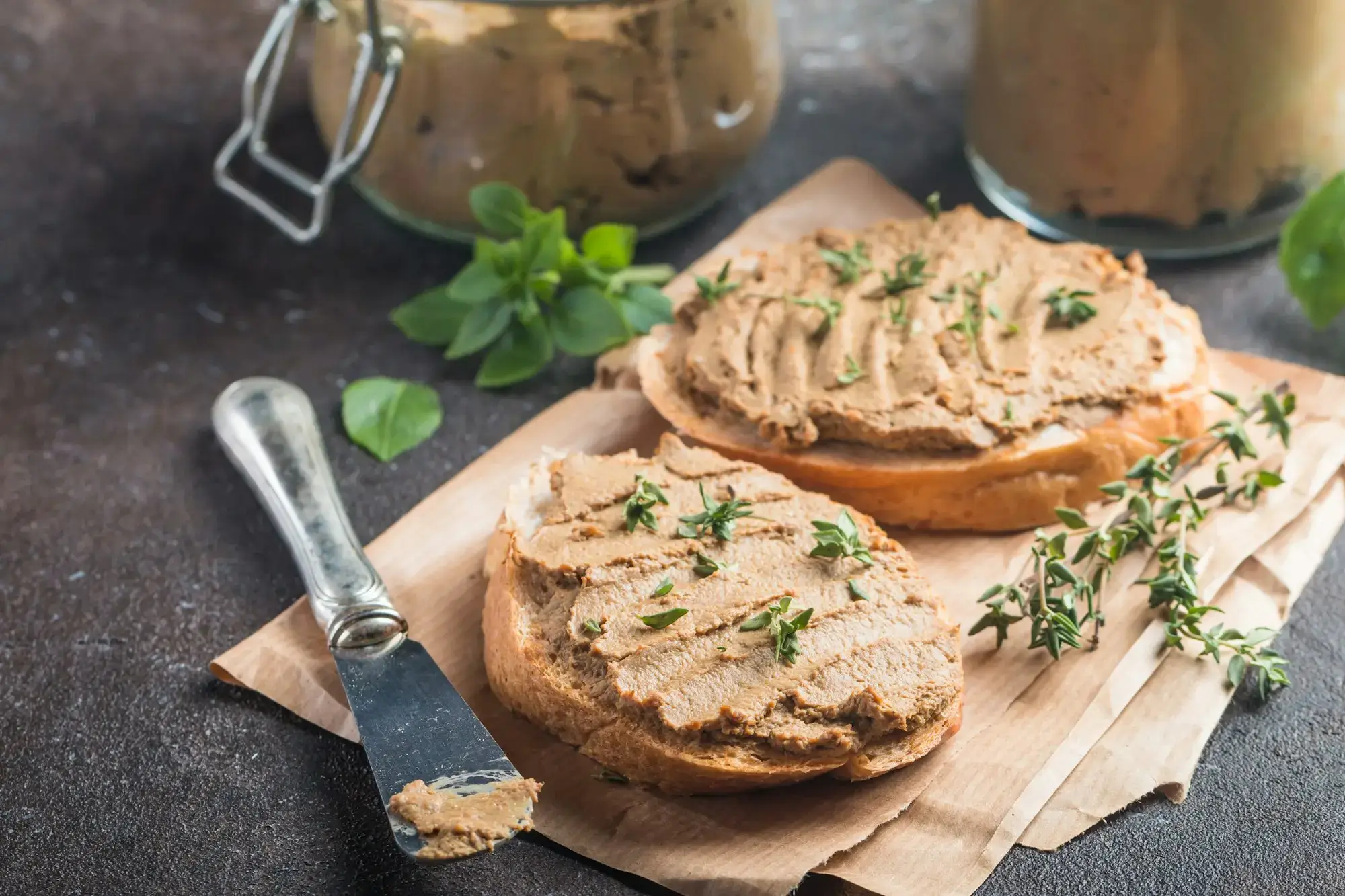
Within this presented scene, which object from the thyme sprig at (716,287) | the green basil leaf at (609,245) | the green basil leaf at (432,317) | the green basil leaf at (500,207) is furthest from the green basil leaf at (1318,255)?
the green basil leaf at (432,317)

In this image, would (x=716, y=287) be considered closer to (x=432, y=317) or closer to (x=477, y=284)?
(x=477, y=284)

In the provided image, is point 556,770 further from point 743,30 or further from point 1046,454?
point 743,30

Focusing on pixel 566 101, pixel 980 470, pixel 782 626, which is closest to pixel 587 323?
pixel 566 101

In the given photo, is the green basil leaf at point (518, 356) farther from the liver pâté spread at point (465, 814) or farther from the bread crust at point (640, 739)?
the liver pâté spread at point (465, 814)

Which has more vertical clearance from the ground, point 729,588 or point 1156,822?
point 729,588

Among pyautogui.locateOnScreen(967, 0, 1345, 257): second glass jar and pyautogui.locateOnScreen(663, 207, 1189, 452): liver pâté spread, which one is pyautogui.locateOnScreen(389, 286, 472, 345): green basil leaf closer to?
pyautogui.locateOnScreen(663, 207, 1189, 452): liver pâté spread

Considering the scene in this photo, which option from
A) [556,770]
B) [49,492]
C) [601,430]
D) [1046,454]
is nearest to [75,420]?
[49,492]
